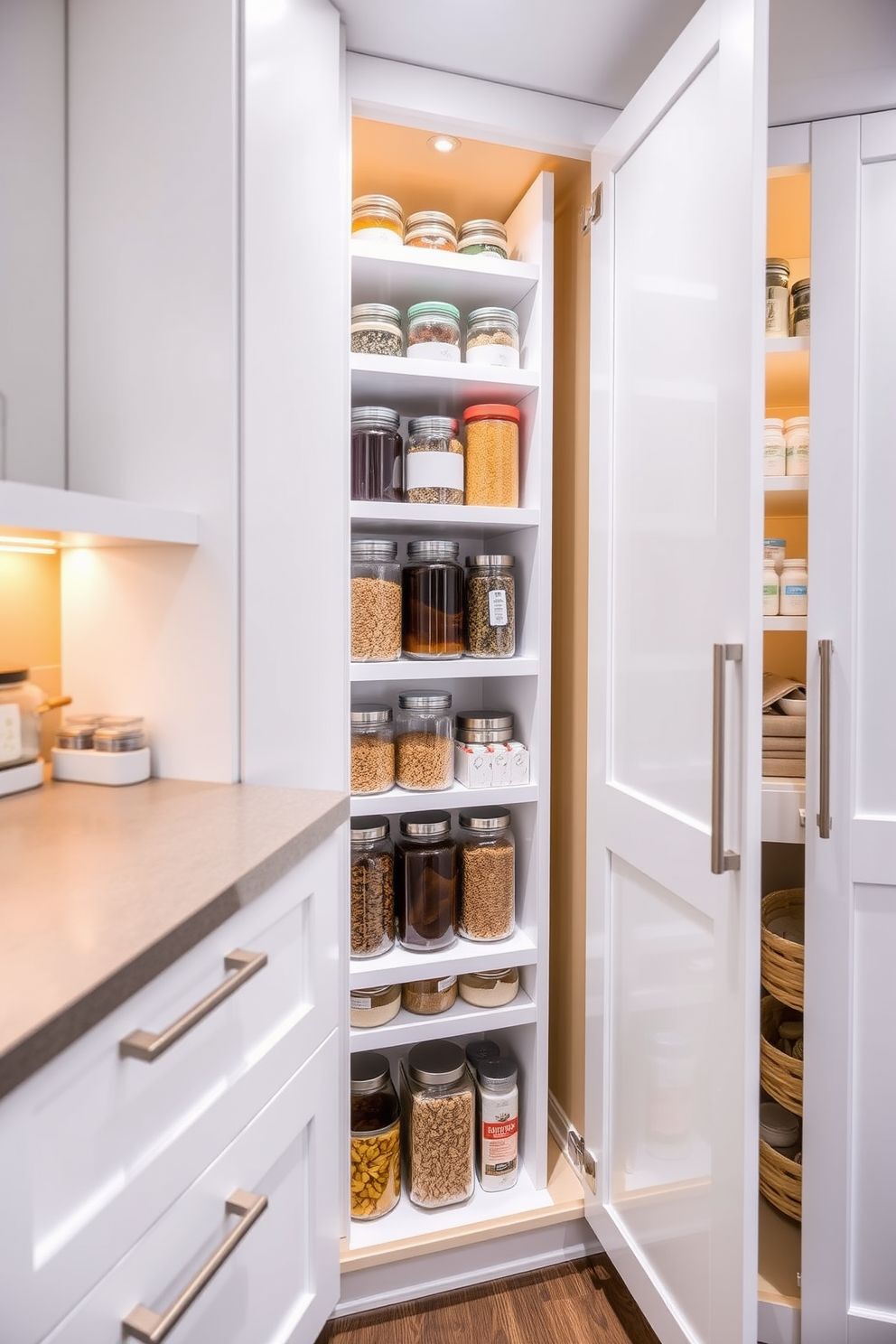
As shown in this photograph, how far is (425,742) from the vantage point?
1.48m

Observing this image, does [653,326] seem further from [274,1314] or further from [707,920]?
[274,1314]

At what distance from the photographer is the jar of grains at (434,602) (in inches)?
58.3

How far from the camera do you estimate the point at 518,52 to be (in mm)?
1313

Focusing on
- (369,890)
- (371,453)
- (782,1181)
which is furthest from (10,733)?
(782,1181)

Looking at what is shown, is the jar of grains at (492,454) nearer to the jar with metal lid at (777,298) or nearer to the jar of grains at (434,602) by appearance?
the jar of grains at (434,602)

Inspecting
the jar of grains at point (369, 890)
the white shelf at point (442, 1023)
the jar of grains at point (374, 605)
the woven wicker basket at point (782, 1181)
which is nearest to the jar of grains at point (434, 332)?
the jar of grains at point (374, 605)

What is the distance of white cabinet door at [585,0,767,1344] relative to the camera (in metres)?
0.99

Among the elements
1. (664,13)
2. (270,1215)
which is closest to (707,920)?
(270,1215)

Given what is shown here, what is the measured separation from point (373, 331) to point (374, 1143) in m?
1.57

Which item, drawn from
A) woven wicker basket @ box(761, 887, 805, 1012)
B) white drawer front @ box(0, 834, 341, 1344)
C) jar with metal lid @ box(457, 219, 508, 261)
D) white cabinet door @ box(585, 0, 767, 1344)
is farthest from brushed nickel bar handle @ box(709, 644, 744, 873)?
jar with metal lid @ box(457, 219, 508, 261)

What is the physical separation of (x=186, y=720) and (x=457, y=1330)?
4.02 feet

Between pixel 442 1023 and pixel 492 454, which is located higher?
pixel 492 454

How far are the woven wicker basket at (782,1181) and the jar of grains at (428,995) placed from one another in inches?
24.9

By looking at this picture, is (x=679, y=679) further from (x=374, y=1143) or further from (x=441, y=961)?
(x=374, y=1143)
